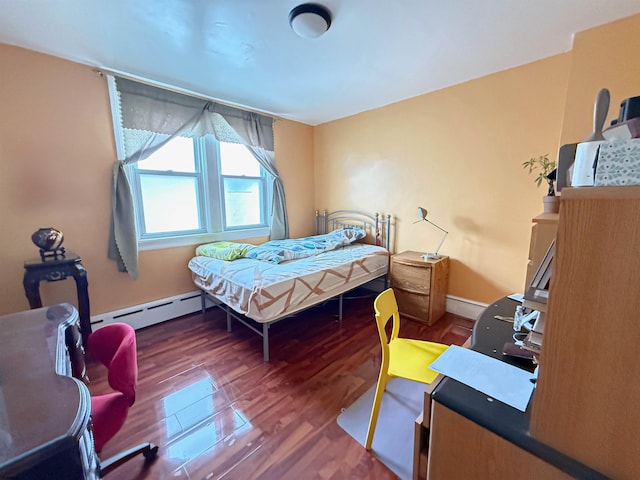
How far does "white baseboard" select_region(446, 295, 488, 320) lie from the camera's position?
2766 mm

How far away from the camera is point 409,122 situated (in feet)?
9.87

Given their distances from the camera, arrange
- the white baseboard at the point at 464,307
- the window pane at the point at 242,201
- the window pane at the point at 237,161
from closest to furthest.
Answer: the white baseboard at the point at 464,307, the window pane at the point at 237,161, the window pane at the point at 242,201

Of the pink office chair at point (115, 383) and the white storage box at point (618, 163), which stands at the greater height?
the white storage box at point (618, 163)

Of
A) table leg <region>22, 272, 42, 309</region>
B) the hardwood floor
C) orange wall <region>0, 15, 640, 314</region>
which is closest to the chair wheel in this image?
the hardwood floor

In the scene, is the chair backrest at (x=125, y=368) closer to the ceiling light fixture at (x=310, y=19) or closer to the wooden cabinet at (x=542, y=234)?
the wooden cabinet at (x=542, y=234)

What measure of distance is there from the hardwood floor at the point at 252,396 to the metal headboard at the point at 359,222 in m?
1.13

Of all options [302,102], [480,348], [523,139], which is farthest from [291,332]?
[523,139]

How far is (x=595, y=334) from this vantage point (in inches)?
20.8

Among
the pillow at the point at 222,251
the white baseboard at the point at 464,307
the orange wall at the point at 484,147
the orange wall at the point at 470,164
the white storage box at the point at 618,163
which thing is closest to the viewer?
the white storage box at the point at 618,163

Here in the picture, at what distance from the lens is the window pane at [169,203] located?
8.80 ft

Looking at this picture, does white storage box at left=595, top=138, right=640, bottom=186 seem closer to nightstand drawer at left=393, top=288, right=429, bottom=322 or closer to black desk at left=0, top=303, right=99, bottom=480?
black desk at left=0, top=303, right=99, bottom=480

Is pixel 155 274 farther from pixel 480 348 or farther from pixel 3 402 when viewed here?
pixel 480 348

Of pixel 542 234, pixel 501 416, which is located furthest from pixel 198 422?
pixel 542 234

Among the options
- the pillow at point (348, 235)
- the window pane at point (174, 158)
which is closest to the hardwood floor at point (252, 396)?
the pillow at point (348, 235)
